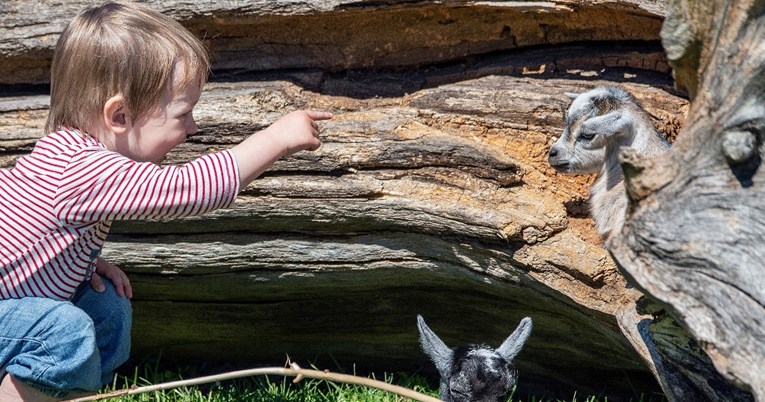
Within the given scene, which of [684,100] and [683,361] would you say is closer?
[683,361]

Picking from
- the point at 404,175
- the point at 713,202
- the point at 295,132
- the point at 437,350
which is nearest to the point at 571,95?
the point at 404,175

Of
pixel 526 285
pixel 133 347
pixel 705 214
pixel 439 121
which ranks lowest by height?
pixel 133 347

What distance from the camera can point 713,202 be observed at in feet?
7.94

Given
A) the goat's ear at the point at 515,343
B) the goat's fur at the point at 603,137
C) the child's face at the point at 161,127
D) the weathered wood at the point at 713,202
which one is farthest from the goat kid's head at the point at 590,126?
the child's face at the point at 161,127

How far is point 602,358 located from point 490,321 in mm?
518

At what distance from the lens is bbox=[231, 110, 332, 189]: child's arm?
3037 mm

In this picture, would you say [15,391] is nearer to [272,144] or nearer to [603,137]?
[272,144]

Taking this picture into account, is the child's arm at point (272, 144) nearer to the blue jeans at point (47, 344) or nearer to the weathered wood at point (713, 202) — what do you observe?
the blue jeans at point (47, 344)

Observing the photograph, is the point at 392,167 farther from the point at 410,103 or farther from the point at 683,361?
the point at 683,361

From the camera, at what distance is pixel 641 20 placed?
4070 mm

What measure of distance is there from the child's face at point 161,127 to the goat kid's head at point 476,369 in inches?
47.3

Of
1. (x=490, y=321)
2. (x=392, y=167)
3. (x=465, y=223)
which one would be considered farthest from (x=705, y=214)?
(x=490, y=321)

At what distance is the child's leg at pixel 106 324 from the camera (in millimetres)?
3432

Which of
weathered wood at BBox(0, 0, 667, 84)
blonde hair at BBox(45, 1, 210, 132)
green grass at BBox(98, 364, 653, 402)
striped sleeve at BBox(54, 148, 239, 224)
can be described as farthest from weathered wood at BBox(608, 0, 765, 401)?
green grass at BBox(98, 364, 653, 402)
